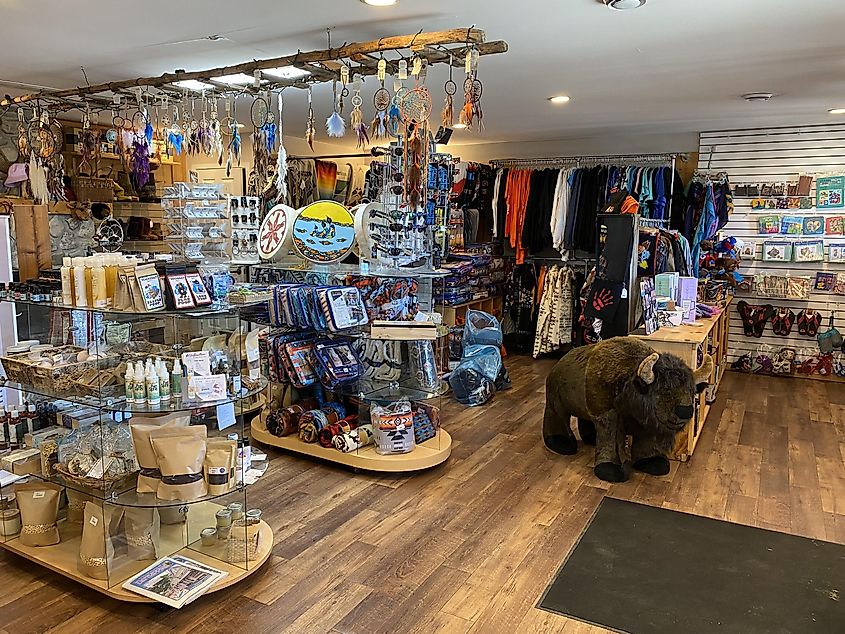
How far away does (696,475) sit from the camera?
410cm

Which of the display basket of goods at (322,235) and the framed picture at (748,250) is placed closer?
the display basket of goods at (322,235)

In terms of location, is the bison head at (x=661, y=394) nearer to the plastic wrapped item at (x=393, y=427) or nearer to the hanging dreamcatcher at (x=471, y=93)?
the plastic wrapped item at (x=393, y=427)

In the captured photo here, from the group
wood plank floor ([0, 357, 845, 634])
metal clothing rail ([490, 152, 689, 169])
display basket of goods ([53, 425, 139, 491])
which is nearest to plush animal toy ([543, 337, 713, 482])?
wood plank floor ([0, 357, 845, 634])

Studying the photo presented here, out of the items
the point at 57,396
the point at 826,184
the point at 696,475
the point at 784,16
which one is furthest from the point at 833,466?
the point at 57,396

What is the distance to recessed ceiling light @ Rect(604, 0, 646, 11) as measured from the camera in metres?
2.81

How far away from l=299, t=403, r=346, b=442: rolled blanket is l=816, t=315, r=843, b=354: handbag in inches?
200

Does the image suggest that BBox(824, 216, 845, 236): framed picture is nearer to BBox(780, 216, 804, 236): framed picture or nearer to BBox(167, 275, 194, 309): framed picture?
BBox(780, 216, 804, 236): framed picture

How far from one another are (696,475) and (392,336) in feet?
6.96

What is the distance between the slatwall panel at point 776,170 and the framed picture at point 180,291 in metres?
6.08

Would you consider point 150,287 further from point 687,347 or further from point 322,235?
point 687,347

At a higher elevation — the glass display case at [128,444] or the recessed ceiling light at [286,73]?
the recessed ceiling light at [286,73]

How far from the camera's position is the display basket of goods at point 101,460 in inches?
105

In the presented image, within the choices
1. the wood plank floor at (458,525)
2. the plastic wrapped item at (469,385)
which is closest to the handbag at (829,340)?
the wood plank floor at (458,525)

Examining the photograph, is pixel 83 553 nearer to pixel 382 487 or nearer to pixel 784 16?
pixel 382 487
